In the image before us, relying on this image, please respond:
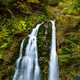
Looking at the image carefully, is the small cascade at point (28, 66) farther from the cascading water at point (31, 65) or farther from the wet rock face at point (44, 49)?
the wet rock face at point (44, 49)

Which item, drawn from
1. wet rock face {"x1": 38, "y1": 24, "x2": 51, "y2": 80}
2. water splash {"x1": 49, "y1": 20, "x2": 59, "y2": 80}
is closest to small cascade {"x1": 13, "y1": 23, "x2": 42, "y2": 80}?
wet rock face {"x1": 38, "y1": 24, "x2": 51, "y2": 80}

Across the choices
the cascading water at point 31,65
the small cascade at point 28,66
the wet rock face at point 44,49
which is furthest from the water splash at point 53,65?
the small cascade at point 28,66

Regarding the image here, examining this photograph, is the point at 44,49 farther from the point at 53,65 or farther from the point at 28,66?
the point at 28,66

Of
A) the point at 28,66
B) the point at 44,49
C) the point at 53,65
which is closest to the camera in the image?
the point at 53,65

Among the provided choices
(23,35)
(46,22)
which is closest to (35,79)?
(23,35)

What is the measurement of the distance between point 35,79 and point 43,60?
70cm

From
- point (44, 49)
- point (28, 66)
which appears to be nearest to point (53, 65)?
point (44, 49)

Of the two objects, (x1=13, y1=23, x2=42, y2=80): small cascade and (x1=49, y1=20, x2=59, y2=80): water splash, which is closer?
(x1=49, y1=20, x2=59, y2=80): water splash

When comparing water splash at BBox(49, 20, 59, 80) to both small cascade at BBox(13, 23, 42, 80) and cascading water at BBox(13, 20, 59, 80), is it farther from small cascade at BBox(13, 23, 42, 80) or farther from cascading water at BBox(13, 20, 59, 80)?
small cascade at BBox(13, 23, 42, 80)

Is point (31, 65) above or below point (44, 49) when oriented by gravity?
below

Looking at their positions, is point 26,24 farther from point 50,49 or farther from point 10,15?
point 50,49

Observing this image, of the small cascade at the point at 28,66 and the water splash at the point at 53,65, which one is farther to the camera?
the small cascade at the point at 28,66

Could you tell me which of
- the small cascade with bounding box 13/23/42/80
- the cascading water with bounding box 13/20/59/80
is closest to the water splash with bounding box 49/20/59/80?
the cascading water with bounding box 13/20/59/80

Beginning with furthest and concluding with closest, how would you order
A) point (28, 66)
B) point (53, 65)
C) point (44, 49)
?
1. point (44, 49)
2. point (28, 66)
3. point (53, 65)
